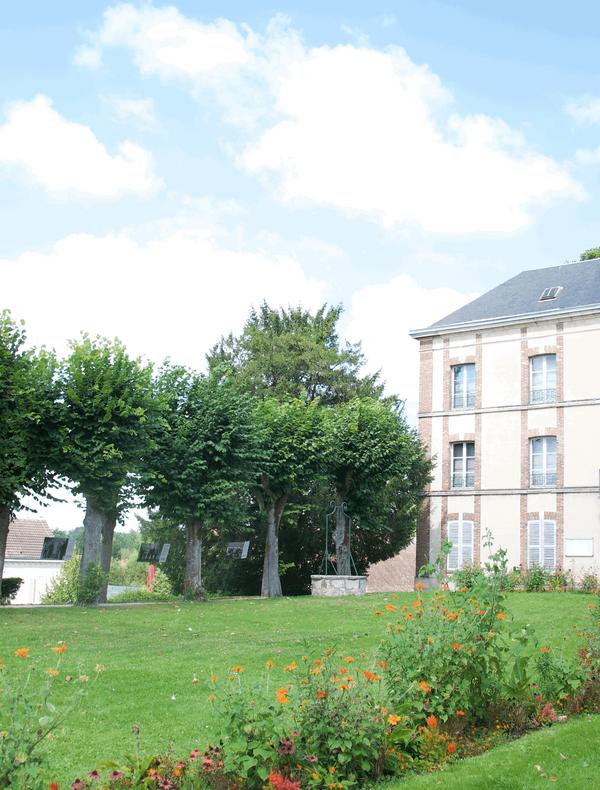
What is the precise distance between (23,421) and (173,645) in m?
9.97

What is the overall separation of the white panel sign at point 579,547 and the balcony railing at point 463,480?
4208 millimetres

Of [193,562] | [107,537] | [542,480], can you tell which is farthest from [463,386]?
[107,537]

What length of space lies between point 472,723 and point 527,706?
0.67 metres

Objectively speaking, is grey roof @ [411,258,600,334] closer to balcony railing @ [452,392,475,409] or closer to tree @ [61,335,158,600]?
balcony railing @ [452,392,475,409]

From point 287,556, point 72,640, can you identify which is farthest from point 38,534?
point 72,640

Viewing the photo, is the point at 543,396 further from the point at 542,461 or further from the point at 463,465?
the point at 463,465

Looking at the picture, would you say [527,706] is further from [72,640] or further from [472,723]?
[72,640]

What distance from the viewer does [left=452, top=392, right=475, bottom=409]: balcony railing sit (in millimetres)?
32781

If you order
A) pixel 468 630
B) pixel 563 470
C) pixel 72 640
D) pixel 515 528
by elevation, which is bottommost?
pixel 72 640

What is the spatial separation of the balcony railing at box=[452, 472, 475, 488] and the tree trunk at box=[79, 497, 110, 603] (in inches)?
581

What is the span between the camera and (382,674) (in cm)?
727

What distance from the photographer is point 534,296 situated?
33.1 metres

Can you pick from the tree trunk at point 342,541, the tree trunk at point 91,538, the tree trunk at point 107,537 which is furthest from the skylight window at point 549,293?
the tree trunk at point 91,538

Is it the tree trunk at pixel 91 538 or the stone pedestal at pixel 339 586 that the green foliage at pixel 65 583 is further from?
the stone pedestal at pixel 339 586
